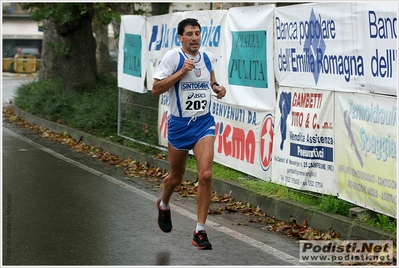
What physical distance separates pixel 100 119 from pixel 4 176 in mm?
4679

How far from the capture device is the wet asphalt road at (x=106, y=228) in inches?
280

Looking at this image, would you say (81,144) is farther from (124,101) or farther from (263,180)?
(263,180)

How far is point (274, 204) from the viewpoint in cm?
905

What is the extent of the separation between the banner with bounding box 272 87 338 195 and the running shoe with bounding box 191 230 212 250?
5.92ft

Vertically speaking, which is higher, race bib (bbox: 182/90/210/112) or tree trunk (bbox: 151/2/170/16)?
tree trunk (bbox: 151/2/170/16)

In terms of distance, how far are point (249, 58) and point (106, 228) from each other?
121 inches

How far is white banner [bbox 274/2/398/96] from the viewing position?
751cm

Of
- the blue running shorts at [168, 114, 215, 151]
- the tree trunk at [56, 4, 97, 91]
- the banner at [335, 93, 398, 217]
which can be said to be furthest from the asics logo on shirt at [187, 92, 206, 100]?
the tree trunk at [56, 4, 97, 91]

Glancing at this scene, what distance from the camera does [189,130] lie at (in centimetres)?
776

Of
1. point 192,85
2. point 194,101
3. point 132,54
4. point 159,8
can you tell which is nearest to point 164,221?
point 194,101

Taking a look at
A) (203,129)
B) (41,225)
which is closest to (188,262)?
(203,129)

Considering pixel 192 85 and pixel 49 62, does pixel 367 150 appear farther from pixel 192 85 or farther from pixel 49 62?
pixel 49 62

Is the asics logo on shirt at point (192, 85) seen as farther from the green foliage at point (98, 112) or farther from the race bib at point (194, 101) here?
the green foliage at point (98, 112)

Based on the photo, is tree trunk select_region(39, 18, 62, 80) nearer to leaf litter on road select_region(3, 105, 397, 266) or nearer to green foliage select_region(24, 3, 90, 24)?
green foliage select_region(24, 3, 90, 24)
